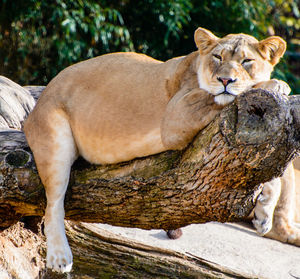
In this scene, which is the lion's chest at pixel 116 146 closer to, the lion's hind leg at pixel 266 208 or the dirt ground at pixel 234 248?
the lion's hind leg at pixel 266 208

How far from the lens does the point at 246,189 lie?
2.93 meters

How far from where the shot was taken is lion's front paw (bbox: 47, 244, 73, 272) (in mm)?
3492

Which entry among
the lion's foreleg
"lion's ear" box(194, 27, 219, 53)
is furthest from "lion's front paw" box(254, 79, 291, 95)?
"lion's ear" box(194, 27, 219, 53)

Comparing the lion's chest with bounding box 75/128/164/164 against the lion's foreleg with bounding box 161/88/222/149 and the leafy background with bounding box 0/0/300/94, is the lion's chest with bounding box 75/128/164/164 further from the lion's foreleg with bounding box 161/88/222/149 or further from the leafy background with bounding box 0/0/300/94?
the leafy background with bounding box 0/0/300/94

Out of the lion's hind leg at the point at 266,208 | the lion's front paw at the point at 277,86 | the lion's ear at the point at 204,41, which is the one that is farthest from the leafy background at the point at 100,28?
the lion's front paw at the point at 277,86

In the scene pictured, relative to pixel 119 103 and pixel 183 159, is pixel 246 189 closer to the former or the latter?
pixel 183 159

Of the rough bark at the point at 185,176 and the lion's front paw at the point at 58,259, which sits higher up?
the rough bark at the point at 185,176

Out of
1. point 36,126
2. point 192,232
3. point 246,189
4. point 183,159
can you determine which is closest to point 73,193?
point 36,126

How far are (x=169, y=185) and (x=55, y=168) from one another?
0.82 metres

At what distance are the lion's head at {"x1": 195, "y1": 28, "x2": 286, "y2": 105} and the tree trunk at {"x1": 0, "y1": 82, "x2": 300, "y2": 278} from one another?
243 millimetres

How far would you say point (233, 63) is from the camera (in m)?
3.10

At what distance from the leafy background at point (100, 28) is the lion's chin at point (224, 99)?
175 inches

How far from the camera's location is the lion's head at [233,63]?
9.91 feet

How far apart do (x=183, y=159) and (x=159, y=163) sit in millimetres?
210
